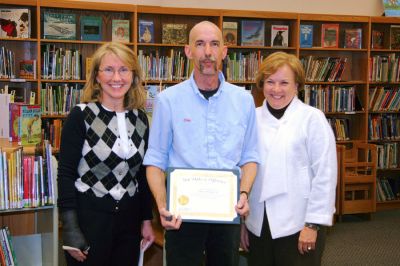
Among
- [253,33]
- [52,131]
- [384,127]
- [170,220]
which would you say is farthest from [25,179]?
[384,127]

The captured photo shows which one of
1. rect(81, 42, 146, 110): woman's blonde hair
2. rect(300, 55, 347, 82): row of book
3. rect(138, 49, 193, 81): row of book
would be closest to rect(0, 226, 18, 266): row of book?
rect(81, 42, 146, 110): woman's blonde hair

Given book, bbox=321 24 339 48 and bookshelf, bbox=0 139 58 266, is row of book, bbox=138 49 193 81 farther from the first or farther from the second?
bookshelf, bbox=0 139 58 266

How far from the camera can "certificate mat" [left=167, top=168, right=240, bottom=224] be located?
212 centimetres

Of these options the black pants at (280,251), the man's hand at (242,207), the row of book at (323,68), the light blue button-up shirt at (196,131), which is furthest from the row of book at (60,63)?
the man's hand at (242,207)

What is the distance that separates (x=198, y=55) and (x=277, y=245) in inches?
39.2

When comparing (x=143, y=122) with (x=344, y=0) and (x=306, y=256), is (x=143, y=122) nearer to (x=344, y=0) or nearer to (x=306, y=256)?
(x=306, y=256)

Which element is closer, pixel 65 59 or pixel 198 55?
pixel 198 55

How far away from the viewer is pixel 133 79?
7.73ft

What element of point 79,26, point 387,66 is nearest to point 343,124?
point 387,66

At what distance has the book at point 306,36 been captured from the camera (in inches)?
259

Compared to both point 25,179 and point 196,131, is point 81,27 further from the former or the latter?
point 196,131

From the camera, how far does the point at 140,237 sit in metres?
2.35

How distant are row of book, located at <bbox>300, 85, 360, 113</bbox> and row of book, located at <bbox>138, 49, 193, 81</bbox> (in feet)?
5.82

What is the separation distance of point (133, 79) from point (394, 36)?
18.4 feet
